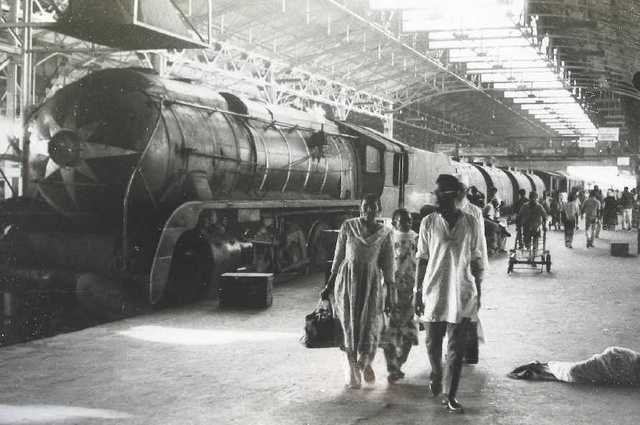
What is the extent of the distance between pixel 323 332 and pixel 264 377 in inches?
28.5

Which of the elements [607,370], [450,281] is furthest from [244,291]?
[607,370]

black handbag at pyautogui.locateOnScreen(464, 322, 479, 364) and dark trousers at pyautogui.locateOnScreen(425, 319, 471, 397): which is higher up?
dark trousers at pyautogui.locateOnScreen(425, 319, 471, 397)

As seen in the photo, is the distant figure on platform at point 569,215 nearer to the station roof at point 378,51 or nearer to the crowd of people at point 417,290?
the station roof at point 378,51

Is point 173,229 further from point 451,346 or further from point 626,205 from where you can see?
point 626,205

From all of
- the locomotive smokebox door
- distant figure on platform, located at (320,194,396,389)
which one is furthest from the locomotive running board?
distant figure on platform, located at (320,194,396,389)

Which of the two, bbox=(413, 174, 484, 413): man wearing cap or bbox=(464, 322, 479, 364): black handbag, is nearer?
bbox=(413, 174, 484, 413): man wearing cap

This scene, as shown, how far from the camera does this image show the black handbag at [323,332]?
19.4ft

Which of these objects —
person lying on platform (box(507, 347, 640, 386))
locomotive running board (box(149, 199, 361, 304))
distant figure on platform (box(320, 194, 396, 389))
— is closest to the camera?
distant figure on platform (box(320, 194, 396, 389))

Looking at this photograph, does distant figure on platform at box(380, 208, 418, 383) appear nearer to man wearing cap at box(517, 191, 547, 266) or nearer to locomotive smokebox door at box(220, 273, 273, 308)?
locomotive smokebox door at box(220, 273, 273, 308)

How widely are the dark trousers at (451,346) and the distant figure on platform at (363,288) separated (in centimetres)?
59

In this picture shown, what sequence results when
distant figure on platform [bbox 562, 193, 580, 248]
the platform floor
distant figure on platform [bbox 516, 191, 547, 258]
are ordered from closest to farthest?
the platform floor < distant figure on platform [bbox 516, 191, 547, 258] < distant figure on platform [bbox 562, 193, 580, 248]

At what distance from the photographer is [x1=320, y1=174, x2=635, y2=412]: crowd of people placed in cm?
529

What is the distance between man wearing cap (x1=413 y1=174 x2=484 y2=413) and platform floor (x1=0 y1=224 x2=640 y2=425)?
0.39m

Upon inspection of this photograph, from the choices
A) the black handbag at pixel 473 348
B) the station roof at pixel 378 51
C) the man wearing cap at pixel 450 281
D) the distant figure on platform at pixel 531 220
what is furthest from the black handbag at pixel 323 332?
the distant figure on platform at pixel 531 220
